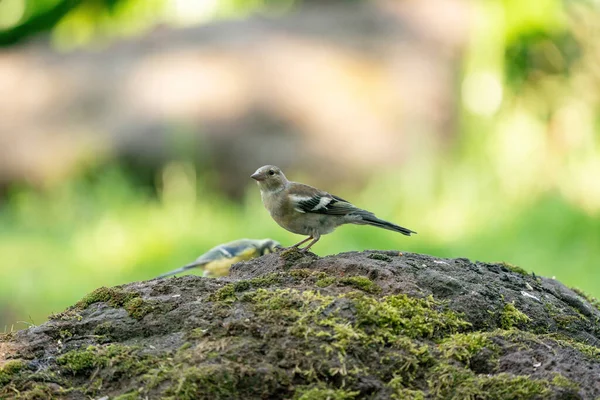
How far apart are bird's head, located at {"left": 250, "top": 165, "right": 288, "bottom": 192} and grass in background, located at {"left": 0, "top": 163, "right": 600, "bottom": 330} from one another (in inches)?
103

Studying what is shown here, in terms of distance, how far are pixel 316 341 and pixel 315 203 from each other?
1.67 metres

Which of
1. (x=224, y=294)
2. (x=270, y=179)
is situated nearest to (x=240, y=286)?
(x=224, y=294)

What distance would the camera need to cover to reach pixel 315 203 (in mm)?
4227

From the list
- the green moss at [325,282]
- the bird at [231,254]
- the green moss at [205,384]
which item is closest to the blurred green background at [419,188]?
the bird at [231,254]

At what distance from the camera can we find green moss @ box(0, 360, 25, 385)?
8.58 ft

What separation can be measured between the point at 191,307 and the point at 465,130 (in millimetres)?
8366

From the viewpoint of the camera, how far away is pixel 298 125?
10430 millimetres

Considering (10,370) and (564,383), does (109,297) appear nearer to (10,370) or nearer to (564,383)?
(10,370)

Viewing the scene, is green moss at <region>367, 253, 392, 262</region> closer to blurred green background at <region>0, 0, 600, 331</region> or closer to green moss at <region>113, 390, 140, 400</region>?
green moss at <region>113, 390, 140, 400</region>

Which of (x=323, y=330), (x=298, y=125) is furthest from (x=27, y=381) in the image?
(x=298, y=125)

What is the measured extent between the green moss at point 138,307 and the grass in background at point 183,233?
3.45 m

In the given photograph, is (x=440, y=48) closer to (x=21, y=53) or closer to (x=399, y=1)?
(x=399, y=1)

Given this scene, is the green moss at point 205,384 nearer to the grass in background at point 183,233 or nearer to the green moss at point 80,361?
the green moss at point 80,361

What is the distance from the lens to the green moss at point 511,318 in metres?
2.97
